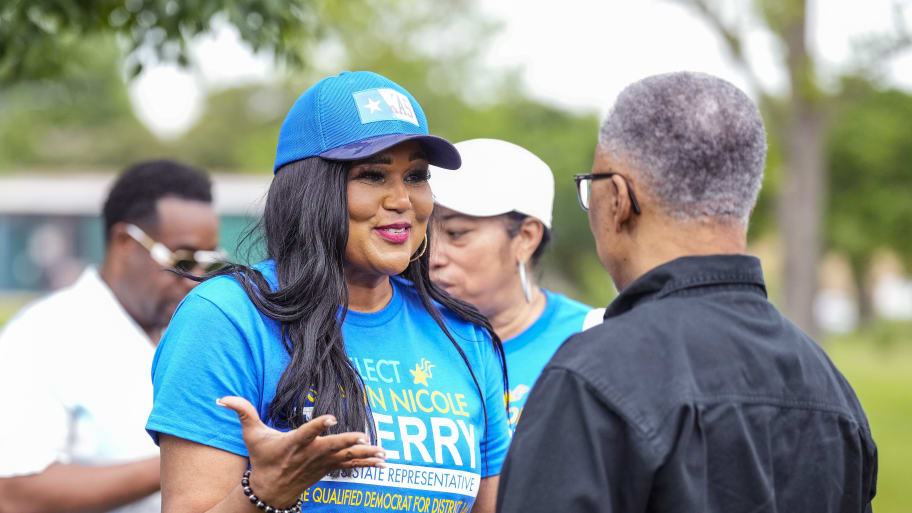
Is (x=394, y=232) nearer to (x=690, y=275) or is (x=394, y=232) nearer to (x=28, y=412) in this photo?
(x=690, y=275)

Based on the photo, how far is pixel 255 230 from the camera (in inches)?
108

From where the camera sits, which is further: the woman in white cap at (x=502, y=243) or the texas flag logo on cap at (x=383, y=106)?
the woman in white cap at (x=502, y=243)

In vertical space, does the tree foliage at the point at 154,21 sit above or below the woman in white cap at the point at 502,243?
above

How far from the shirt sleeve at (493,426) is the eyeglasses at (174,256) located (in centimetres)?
155

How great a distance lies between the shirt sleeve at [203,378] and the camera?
225 cm

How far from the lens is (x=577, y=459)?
1824 mm

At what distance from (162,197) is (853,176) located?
36104 millimetres

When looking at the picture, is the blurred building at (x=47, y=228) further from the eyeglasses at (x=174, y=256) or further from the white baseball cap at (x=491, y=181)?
→ the white baseball cap at (x=491, y=181)

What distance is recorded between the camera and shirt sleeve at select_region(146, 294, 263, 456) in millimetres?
2246

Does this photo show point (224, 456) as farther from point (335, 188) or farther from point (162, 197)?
point (162, 197)

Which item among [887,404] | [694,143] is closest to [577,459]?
[694,143]

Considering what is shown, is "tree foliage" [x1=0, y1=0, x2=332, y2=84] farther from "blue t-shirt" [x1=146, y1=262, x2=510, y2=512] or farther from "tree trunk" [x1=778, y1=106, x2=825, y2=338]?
"tree trunk" [x1=778, y1=106, x2=825, y2=338]

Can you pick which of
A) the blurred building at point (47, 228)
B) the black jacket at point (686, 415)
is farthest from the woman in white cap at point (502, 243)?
the blurred building at point (47, 228)

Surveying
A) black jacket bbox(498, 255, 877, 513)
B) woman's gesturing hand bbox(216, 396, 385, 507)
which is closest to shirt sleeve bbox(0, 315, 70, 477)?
woman's gesturing hand bbox(216, 396, 385, 507)
